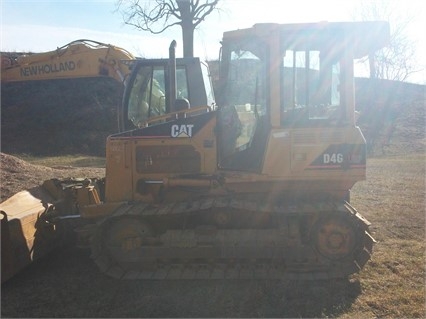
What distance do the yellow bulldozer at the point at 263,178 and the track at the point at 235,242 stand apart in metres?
0.01

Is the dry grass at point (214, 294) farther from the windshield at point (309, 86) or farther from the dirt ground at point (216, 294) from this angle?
the windshield at point (309, 86)

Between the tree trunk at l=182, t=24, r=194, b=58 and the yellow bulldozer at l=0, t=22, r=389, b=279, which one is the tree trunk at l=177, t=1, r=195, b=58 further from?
the yellow bulldozer at l=0, t=22, r=389, b=279

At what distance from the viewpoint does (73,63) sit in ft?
26.2

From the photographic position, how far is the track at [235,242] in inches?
204

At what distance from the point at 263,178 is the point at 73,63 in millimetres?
4335

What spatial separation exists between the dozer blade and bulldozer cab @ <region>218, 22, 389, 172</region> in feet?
9.34

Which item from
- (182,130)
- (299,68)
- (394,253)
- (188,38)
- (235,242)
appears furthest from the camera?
(188,38)

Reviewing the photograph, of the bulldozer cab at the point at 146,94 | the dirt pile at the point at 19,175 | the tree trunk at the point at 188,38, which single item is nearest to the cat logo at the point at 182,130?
the bulldozer cab at the point at 146,94

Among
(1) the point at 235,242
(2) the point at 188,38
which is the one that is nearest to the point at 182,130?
(1) the point at 235,242

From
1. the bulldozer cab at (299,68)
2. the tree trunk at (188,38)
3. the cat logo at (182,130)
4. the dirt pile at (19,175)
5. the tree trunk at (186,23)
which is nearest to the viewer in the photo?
the bulldozer cab at (299,68)

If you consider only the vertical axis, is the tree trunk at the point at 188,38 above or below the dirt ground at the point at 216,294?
above

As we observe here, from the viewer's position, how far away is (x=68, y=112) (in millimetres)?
27781

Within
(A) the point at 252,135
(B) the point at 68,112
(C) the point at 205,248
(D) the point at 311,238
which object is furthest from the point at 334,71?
(B) the point at 68,112

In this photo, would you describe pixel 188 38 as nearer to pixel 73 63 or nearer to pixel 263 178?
pixel 73 63
